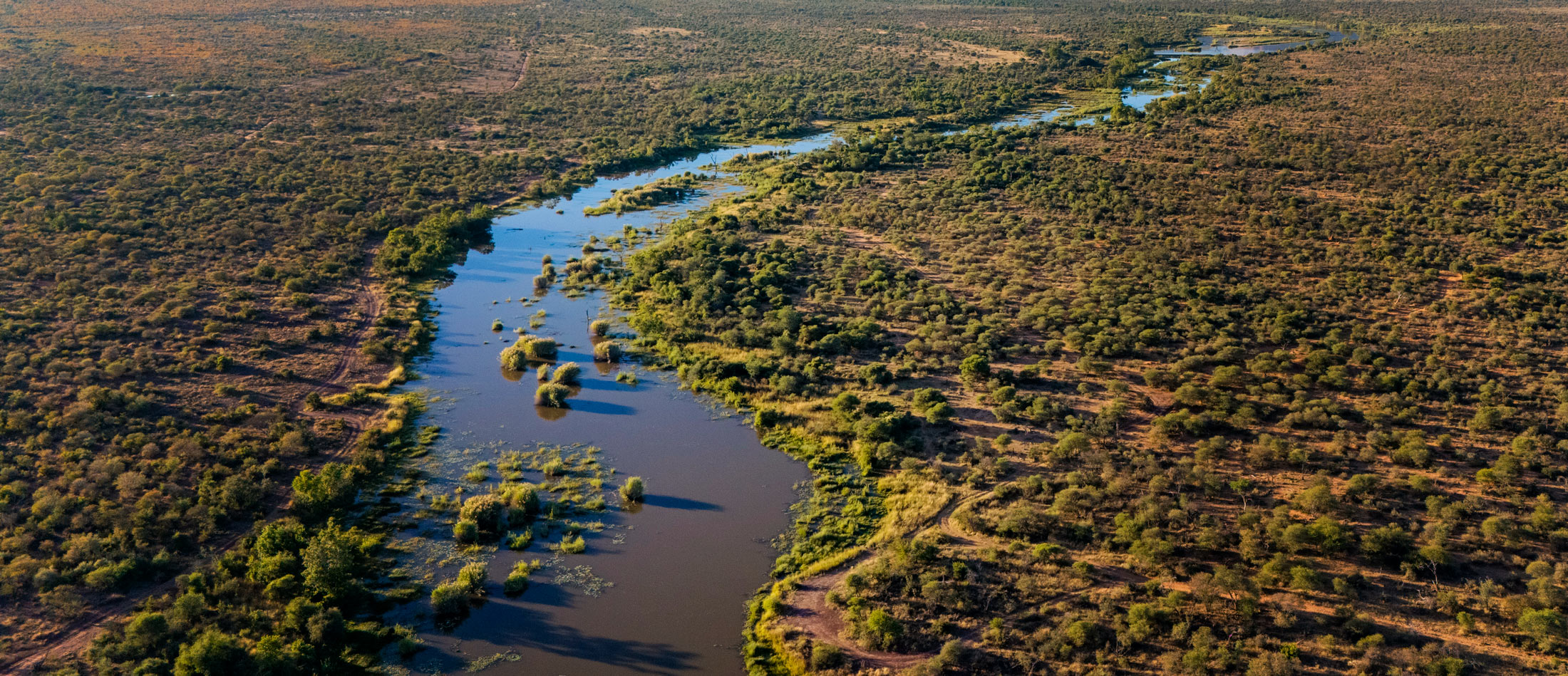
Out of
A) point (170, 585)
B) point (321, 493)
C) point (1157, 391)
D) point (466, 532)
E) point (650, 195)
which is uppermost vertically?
point (650, 195)

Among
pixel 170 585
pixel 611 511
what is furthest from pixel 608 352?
pixel 170 585

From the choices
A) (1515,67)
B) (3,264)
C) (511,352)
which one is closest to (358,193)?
(3,264)

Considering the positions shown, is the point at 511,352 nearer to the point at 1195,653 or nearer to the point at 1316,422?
the point at 1195,653

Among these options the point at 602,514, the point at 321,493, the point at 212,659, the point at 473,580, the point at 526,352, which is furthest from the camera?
the point at 526,352

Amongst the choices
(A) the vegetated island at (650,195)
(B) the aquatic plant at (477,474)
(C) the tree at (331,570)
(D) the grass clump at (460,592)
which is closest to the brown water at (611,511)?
(B) the aquatic plant at (477,474)

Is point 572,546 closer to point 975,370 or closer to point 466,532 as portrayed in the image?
point 466,532

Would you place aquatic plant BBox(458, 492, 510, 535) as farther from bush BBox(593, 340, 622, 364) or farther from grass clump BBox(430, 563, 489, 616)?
bush BBox(593, 340, 622, 364)
